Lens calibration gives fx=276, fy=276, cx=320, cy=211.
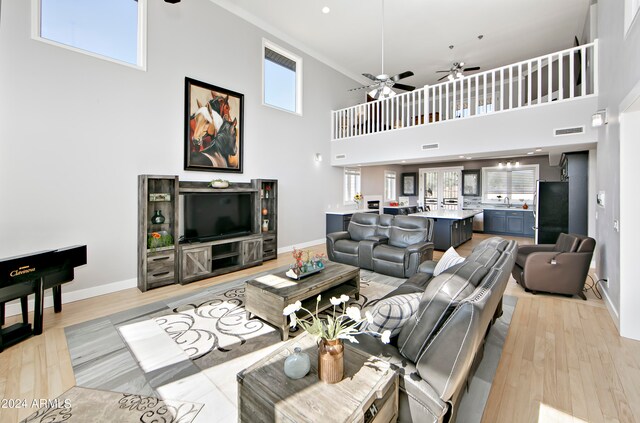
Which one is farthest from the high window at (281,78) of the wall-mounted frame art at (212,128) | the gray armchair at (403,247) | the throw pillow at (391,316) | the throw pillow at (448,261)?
the throw pillow at (391,316)

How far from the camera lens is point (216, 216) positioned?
4875 mm

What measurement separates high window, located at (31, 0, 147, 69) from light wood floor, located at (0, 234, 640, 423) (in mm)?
3387

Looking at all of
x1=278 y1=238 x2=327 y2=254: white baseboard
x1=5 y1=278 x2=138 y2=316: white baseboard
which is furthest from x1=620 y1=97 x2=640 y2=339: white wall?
x1=5 y1=278 x2=138 y2=316: white baseboard

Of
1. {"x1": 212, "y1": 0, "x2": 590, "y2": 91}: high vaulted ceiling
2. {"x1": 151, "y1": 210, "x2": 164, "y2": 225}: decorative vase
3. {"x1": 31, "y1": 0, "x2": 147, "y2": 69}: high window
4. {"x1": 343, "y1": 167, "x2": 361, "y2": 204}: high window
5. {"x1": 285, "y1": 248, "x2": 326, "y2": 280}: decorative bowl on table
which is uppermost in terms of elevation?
{"x1": 212, "y1": 0, "x2": 590, "y2": 91}: high vaulted ceiling

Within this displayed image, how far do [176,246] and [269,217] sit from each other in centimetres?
204

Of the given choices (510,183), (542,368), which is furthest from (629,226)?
(510,183)

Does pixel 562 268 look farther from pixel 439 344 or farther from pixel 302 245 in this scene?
pixel 302 245

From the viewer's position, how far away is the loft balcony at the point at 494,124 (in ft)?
14.4

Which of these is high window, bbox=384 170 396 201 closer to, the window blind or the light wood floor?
the window blind

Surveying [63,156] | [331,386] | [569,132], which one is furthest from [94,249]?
[569,132]

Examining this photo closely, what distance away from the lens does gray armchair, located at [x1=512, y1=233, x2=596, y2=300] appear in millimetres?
3441

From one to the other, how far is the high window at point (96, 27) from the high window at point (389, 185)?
8.03 m

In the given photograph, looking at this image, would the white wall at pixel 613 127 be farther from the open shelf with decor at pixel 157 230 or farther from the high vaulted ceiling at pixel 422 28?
the open shelf with decor at pixel 157 230

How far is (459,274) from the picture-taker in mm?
1658
